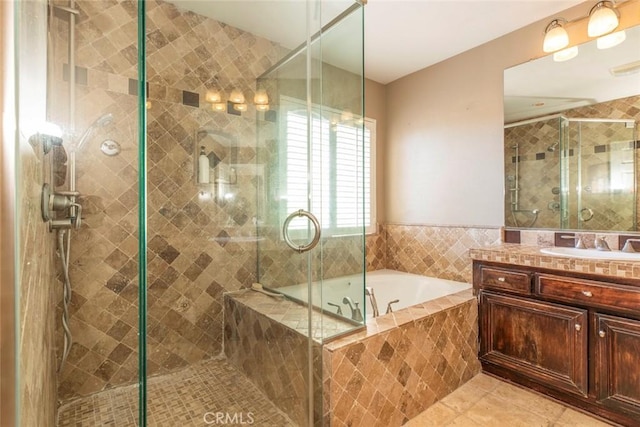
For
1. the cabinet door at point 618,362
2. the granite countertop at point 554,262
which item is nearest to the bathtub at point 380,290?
the granite countertop at point 554,262

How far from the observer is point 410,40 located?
2.55 metres

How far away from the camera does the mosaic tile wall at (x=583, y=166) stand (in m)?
1.97

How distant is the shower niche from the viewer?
2141mm

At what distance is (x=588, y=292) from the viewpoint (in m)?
1.64

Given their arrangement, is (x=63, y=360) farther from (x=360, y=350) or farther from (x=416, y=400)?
(x=416, y=400)

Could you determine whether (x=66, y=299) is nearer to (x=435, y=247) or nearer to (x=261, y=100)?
(x=261, y=100)

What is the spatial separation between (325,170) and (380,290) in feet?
5.05

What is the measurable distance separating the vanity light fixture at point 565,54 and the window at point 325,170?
1617mm

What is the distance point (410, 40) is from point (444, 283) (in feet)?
7.01

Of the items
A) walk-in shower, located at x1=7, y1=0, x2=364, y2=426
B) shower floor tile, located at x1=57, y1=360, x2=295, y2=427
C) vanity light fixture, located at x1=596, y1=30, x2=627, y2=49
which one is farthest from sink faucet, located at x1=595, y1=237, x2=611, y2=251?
shower floor tile, located at x1=57, y1=360, x2=295, y2=427

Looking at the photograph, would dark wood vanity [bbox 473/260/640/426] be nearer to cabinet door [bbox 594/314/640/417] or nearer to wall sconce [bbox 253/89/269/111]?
cabinet door [bbox 594/314/640/417]

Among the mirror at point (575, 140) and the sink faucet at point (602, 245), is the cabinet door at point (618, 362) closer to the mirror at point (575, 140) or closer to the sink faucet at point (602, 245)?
the sink faucet at point (602, 245)

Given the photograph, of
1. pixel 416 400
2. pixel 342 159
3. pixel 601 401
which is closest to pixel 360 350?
pixel 416 400

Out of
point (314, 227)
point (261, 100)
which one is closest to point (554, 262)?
point (314, 227)
